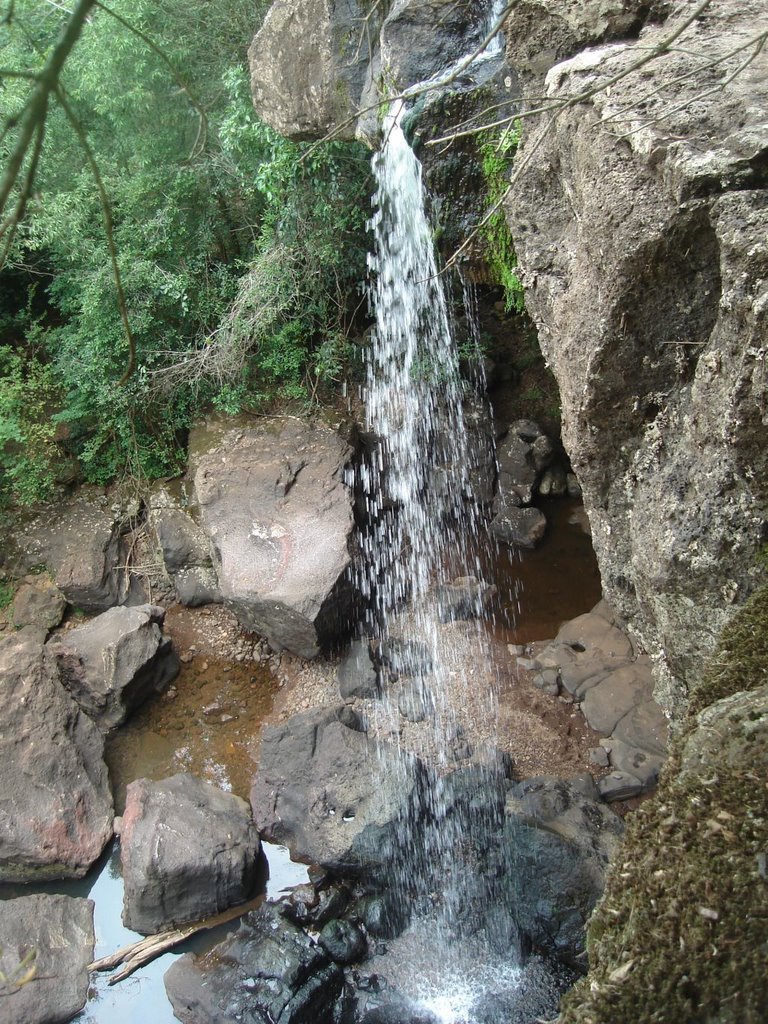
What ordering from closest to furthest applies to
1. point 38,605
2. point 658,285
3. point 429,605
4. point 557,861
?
point 658,285 < point 557,861 < point 429,605 < point 38,605

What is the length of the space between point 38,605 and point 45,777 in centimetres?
209

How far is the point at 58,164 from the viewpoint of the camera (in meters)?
7.61

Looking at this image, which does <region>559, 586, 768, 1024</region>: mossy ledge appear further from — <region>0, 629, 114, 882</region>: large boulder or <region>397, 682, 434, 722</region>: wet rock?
<region>0, 629, 114, 882</region>: large boulder

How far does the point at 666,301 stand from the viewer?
3336 mm

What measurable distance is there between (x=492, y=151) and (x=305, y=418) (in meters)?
3.18

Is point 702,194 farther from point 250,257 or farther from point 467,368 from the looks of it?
point 250,257

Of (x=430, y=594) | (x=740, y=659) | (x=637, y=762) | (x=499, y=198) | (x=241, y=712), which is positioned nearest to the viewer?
(x=740, y=659)

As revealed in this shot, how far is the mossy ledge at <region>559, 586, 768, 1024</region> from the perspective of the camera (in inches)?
50.5

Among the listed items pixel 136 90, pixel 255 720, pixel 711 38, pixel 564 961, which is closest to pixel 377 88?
pixel 711 38

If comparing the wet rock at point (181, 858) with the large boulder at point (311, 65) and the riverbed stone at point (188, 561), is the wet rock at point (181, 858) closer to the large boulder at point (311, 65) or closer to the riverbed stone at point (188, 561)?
the riverbed stone at point (188, 561)

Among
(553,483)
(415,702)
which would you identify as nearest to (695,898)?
(415,702)

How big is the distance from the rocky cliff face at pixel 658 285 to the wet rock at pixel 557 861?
1182 millimetres

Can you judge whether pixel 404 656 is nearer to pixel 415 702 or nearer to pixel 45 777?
pixel 415 702

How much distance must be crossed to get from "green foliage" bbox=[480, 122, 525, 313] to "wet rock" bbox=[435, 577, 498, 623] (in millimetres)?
2466
